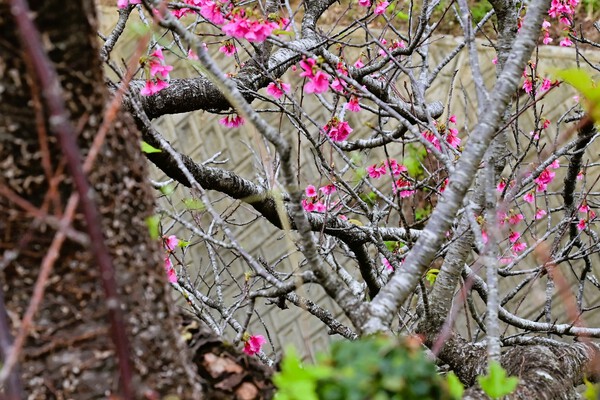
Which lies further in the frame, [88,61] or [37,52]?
[88,61]

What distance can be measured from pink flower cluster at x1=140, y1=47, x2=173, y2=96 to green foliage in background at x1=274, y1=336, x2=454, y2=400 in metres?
1.50

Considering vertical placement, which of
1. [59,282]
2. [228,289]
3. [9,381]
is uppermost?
[228,289]

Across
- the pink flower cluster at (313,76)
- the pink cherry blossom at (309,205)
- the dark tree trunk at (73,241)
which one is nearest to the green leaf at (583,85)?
the dark tree trunk at (73,241)

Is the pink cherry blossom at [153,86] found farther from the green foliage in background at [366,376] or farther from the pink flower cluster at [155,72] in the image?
the green foliage in background at [366,376]

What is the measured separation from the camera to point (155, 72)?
6.68 ft

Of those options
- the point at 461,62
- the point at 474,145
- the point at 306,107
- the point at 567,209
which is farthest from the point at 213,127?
the point at 474,145

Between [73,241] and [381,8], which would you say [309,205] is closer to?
[381,8]

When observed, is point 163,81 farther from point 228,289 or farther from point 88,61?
point 228,289

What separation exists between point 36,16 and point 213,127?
5015 millimetres

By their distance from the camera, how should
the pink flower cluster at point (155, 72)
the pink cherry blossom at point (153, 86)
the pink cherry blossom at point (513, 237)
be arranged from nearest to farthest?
1. the pink flower cluster at point (155, 72)
2. the pink cherry blossom at point (153, 86)
3. the pink cherry blossom at point (513, 237)

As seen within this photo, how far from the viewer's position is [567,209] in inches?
118

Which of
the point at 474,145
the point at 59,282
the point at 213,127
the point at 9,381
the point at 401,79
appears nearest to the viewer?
the point at 9,381

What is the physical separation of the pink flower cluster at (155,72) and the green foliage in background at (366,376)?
58.9 inches

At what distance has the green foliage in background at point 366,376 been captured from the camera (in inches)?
25.8
